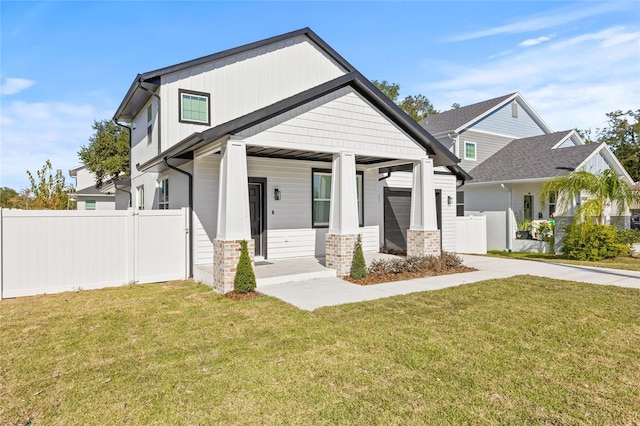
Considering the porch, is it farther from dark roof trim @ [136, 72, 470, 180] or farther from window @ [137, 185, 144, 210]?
window @ [137, 185, 144, 210]

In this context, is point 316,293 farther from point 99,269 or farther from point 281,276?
point 99,269

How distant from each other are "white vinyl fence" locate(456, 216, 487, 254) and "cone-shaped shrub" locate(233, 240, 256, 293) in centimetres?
1032

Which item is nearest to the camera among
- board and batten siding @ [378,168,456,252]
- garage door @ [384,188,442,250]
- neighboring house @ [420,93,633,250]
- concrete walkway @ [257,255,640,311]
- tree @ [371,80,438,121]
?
concrete walkway @ [257,255,640,311]

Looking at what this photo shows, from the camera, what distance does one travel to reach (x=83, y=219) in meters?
8.02

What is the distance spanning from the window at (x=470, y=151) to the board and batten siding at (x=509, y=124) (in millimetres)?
901

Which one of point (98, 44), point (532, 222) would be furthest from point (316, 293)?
point (532, 222)

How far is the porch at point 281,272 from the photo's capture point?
7941mm

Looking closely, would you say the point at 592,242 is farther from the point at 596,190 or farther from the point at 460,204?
the point at 460,204

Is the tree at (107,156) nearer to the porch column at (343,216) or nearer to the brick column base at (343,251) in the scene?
the porch column at (343,216)

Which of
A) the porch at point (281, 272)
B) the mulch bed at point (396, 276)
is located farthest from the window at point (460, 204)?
the porch at point (281, 272)

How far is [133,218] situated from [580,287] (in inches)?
379

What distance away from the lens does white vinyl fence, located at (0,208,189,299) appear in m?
7.35

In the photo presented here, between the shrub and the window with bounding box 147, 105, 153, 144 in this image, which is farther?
the shrub

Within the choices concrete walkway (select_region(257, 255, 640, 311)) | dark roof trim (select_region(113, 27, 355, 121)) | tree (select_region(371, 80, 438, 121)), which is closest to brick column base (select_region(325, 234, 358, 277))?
concrete walkway (select_region(257, 255, 640, 311))
